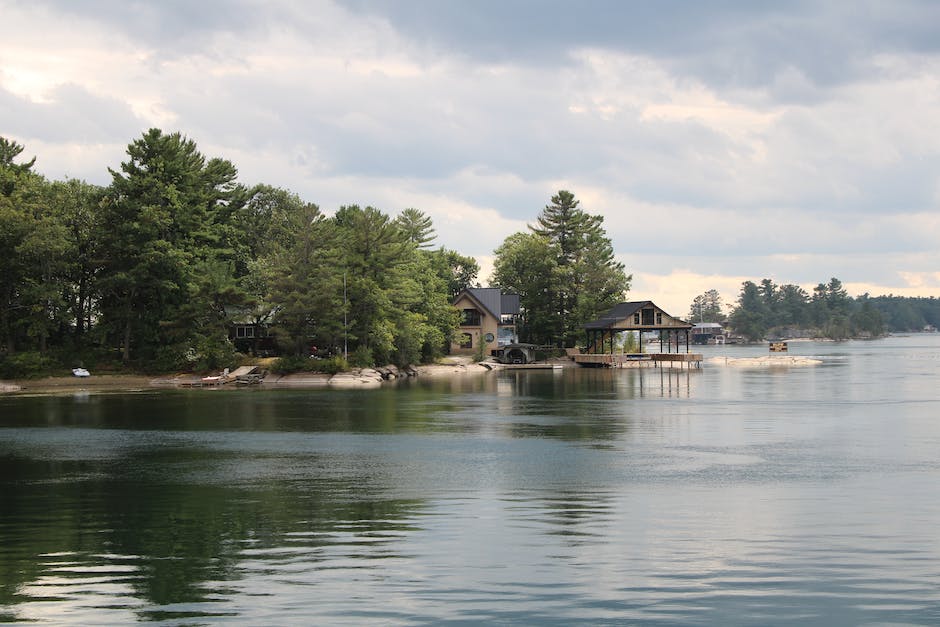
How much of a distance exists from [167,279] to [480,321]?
39838 mm

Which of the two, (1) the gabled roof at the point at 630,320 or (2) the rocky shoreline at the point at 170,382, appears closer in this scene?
(2) the rocky shoreline at the point at 170,382

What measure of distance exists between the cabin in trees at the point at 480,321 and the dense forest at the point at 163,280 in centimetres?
2062

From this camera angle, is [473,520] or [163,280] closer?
[473,520]

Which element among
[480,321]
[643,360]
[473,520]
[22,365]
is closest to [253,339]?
[22,365]

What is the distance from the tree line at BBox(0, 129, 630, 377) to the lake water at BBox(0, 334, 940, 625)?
32.6 m

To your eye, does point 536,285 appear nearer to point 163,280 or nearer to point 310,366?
point 310,366

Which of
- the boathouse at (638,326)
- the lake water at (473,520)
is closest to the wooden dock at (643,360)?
the boathouse at (638,326)

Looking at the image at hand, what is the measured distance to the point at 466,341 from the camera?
336ft

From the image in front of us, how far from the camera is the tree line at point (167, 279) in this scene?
2867 inches

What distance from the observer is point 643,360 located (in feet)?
325

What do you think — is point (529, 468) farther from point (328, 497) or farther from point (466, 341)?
point (466, 341)

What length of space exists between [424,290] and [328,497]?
71.2 metres

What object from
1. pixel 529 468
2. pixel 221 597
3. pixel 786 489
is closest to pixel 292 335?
pixel 529 468

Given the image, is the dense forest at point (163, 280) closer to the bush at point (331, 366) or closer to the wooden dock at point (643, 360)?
the bush at point (331, 366)
